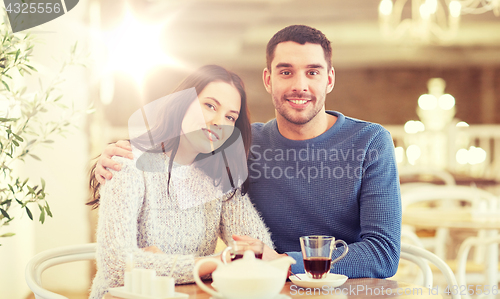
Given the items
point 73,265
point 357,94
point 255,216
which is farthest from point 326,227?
point 357,94

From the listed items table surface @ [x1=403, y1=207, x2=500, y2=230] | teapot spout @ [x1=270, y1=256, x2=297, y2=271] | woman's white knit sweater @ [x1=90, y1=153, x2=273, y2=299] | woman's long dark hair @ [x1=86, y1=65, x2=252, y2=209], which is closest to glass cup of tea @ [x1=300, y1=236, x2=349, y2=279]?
teapot spout @ [x1=270, y1=256, x2=297, y2=271]

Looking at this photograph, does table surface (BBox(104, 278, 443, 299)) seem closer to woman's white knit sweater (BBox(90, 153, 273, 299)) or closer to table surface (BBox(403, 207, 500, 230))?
woman's white knit sweater (BBox(90, 153, 273, 299))

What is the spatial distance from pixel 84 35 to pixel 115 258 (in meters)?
2.13

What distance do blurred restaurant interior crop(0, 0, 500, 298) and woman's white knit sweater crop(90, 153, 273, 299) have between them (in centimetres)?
32

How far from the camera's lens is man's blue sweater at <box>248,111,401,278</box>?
124 cm

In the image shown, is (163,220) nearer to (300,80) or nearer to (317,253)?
(317,253)

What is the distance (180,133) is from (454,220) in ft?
4.81

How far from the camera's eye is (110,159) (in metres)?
1.12

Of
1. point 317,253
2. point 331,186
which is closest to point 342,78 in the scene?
point 331,186

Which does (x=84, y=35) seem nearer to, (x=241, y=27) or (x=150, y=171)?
(x=150, y=171)

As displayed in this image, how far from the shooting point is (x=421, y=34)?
13.0 feet

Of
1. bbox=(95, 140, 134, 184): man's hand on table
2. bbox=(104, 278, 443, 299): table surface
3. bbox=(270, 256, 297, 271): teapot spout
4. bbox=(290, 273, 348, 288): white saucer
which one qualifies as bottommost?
bbox=(104, 278, 443, 299): table surface

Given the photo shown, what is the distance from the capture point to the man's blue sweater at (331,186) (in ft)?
4.07

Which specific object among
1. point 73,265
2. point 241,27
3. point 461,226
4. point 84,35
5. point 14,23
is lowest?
point 73,265
